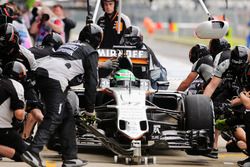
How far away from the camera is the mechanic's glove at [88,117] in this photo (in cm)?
1060

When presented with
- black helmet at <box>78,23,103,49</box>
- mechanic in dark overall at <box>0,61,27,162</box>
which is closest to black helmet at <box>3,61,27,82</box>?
mechanic in dark overall at <box>0,61,27,162</box>

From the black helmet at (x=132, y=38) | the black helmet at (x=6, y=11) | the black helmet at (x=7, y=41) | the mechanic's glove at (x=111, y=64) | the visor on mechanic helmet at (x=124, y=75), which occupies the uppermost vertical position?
the black helmet at (x=6, y=11)

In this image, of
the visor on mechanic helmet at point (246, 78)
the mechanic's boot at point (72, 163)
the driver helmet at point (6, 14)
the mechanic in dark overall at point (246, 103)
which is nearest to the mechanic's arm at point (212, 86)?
the visor on mechanic helmet at point (246, 78)

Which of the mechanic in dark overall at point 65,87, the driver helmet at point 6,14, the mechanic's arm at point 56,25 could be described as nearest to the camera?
the mechanic in dark overall at point 65,87

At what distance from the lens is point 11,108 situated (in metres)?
9.79

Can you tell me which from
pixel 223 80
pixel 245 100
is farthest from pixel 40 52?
pixel 245 100

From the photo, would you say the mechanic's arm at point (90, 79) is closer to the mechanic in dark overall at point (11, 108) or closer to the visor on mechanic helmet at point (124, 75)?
the mechanic in dark overall at point (11, 108)

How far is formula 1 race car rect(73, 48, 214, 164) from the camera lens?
10.8 m

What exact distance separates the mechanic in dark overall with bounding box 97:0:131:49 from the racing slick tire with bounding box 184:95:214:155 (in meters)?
2.94

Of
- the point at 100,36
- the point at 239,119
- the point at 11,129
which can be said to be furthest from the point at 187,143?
the point at 11,129

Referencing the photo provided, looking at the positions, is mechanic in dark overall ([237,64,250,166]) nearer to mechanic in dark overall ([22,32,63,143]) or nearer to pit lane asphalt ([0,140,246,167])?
pit lane asphalt ([0,140,246,167])

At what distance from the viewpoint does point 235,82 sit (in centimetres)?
1202

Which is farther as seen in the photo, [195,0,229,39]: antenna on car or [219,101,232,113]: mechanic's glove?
[195,0,229,39]: antenna on car

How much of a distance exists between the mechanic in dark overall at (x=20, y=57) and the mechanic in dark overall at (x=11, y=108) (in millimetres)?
914
